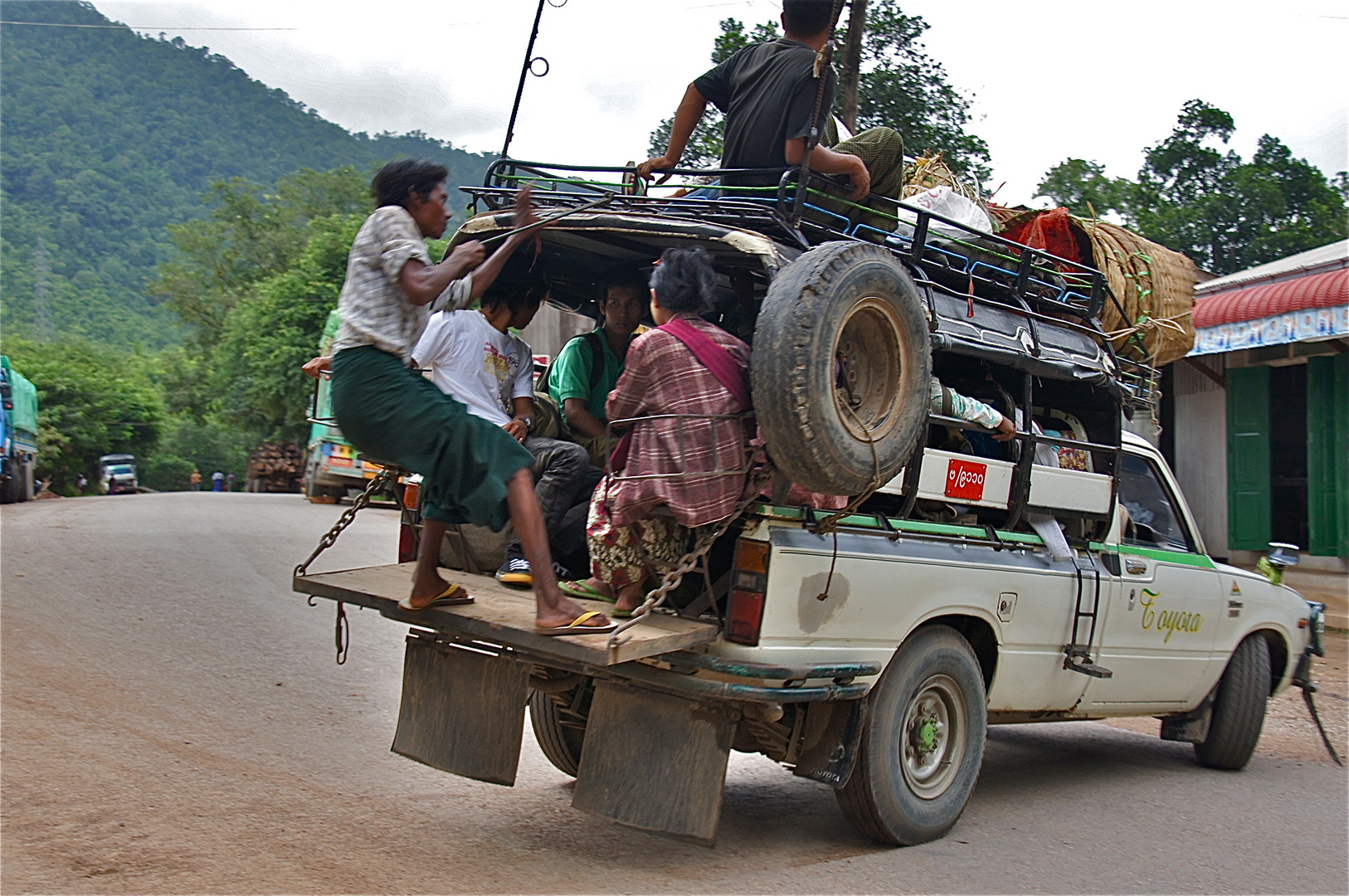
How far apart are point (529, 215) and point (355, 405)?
96 centimetres

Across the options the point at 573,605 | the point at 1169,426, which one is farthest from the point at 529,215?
the point at 1169,426

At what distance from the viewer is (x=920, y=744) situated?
4246 millimetres

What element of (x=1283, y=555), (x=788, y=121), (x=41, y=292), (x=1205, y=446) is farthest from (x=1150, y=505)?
(x=41, y=292)

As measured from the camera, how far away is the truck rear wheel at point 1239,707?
5980 millimetres

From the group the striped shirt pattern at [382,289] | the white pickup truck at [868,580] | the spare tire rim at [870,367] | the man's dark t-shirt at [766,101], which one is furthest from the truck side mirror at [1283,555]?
the striped shirt pattern at [382,289]

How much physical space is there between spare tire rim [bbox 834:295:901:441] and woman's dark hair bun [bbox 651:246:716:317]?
0.51m

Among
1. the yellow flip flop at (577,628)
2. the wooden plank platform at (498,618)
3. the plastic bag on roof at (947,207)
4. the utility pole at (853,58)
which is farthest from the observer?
the utility pole at (853,58)

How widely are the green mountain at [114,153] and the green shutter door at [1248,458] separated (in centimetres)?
4877

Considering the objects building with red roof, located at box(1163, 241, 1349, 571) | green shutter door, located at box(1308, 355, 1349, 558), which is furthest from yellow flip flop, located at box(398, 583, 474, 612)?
green shutter door, located at box(1308, 355, 1349, 558)

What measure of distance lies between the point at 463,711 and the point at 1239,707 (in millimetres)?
4541

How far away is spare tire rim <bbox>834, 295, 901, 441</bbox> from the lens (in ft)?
12.1

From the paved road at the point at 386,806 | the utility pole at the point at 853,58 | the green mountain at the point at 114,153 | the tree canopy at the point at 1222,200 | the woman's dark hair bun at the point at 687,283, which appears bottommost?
the paved road at the point at 386,806

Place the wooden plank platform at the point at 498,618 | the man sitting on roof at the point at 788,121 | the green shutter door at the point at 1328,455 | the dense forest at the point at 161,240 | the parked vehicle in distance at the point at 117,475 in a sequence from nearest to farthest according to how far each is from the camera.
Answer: the wooden plank platform at the point at 498,618, the man sitting on roof at the point at 788,121, the green shutter door at the point at 1328,455, the dense forest at the point at 161,240, the parked vehicle in distance at the point at 117,475

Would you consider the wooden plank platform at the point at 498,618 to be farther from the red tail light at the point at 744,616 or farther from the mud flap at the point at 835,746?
the mud flap at the point at 835,746
